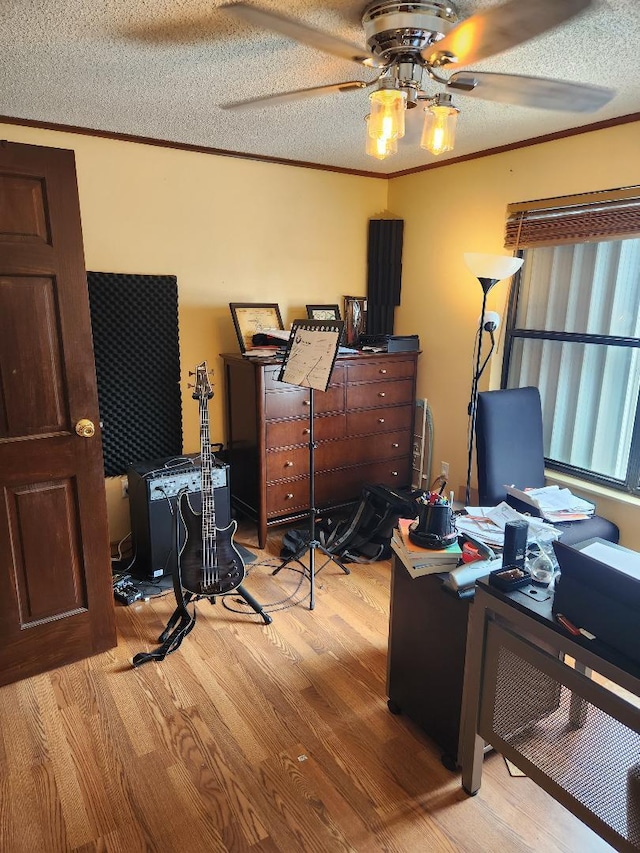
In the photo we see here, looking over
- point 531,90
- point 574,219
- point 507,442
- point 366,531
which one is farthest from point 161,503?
point 574,219

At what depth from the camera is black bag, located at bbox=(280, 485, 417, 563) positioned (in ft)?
10.5

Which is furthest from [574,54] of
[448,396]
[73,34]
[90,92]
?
[448,396]

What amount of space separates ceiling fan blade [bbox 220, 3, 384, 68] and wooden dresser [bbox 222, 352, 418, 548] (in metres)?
1.68

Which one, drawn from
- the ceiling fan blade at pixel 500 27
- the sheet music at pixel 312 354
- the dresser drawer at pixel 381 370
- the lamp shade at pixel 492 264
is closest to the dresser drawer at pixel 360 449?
→ the dresser drawer at pixel 381 370

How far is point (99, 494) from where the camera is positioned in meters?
2.23

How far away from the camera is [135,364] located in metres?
3.09

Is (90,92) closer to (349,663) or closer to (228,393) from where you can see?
(228,393)

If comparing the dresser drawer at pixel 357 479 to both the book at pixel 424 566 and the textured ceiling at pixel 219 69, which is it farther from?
the textured ceiling at pixel 219 69

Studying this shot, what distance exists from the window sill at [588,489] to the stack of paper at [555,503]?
7.2 inches

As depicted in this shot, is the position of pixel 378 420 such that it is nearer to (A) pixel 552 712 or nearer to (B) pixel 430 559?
(B) pixel 430 559

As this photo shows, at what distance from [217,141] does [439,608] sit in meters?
2.69

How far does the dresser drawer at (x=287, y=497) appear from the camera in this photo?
10.7 ft

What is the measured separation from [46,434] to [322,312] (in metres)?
2.09

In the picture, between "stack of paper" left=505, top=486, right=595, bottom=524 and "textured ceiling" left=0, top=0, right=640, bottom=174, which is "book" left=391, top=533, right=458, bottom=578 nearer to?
"stack of paper" left=505, top=486, right=595, bottom=524
